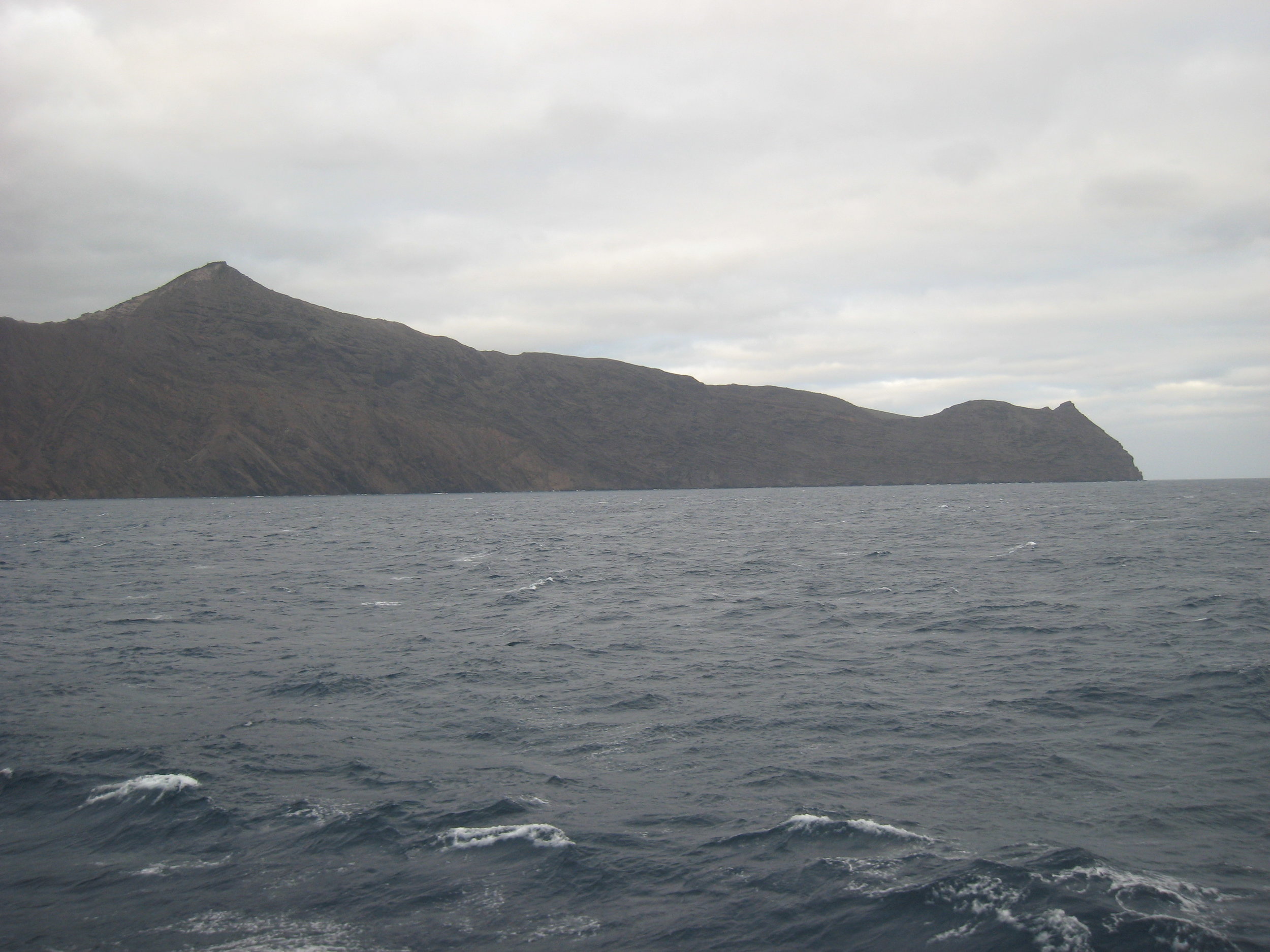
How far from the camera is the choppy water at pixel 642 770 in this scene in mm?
9570

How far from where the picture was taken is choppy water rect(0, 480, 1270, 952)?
957 cm

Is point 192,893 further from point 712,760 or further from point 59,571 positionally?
point 59,571

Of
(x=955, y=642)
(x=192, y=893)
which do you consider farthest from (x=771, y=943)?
(x=955, y=642)

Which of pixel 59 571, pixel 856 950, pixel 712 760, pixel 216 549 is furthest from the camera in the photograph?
pixel 216 549

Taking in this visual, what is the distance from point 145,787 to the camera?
13070 mm

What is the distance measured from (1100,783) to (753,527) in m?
62.7

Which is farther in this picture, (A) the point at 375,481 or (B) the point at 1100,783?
(A) the point at 375,481

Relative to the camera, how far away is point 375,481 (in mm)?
175500

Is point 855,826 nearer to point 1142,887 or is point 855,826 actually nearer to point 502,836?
point 1142,887

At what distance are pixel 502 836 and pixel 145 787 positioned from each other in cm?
572

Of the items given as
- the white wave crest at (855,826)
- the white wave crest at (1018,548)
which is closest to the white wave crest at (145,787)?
the white wave crest at (855,826)

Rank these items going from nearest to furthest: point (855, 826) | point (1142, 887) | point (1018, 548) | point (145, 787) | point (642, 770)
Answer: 1. point (1142, 887)
2. point (855, 826)
3. point (145, 787)
4. point (642, 770)
5. point (1018, 548)

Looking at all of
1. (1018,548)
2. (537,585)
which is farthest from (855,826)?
(1018,548)

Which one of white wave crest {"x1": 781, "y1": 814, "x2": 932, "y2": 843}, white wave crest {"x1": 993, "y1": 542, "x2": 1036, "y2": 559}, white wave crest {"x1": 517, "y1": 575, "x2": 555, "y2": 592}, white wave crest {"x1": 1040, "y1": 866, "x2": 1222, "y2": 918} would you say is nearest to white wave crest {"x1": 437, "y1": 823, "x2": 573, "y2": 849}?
white wave crest {"x1": 781, "y1": 814, "x2": 932, "y2": 843}
